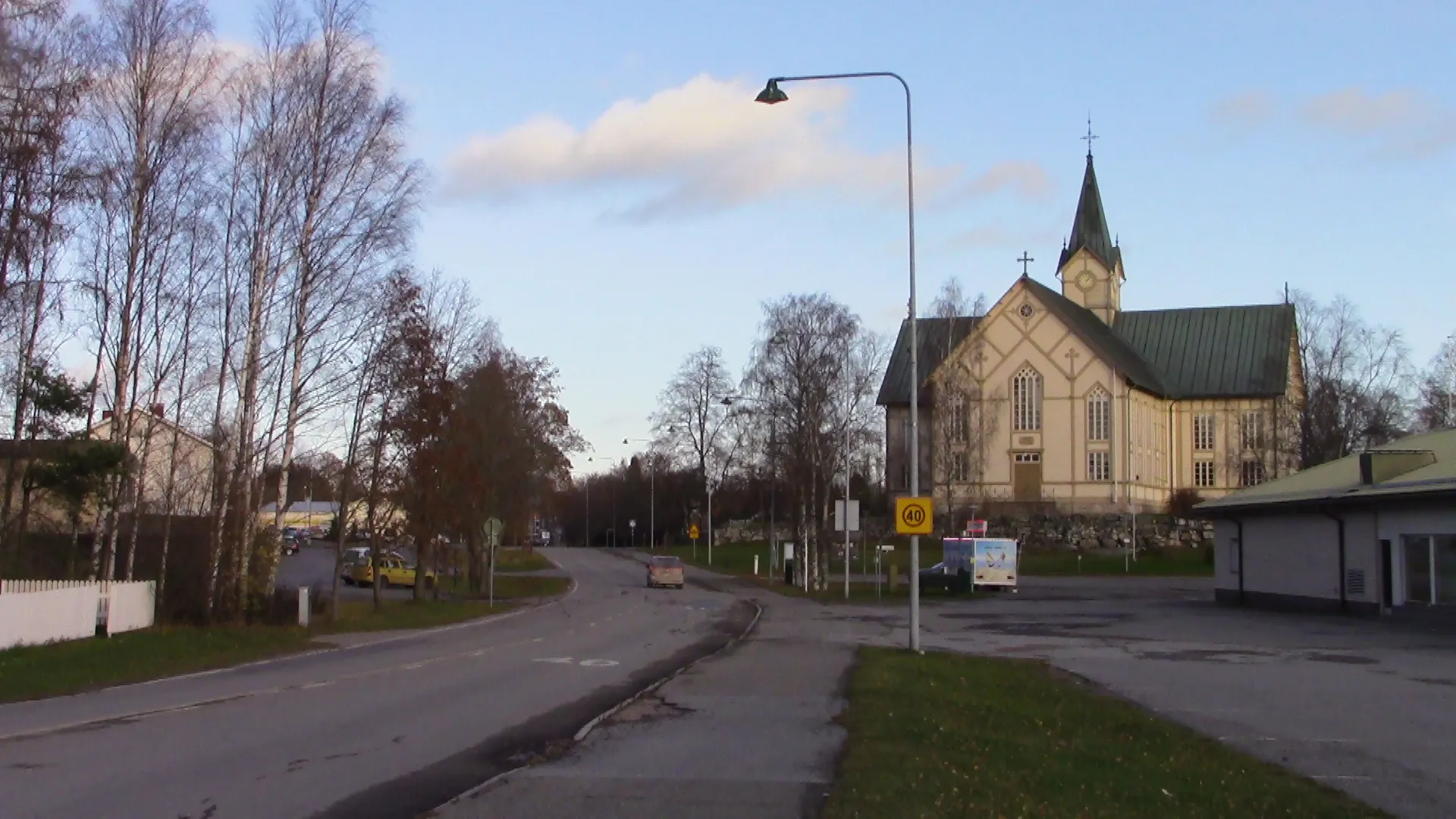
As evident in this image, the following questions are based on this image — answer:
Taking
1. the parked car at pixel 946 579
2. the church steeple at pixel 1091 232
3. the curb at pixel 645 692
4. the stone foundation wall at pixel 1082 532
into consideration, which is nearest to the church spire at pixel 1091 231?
the church steeple at pixel 1091 232

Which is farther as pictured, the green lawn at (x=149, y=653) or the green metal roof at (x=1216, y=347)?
the green metal roof at (x=1216, y=347)

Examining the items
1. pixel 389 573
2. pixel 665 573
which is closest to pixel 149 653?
pixel 389 573

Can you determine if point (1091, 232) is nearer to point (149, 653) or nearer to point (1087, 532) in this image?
point (1087, 532)

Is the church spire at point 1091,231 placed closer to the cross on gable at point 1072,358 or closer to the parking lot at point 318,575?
the cross on gable at point 1072,358

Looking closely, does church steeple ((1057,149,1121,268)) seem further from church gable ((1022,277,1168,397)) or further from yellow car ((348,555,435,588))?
yellow car ((348,555,435,588))

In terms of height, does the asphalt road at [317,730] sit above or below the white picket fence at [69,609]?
below

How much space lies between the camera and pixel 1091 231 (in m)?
91.9

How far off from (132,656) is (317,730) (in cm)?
1001

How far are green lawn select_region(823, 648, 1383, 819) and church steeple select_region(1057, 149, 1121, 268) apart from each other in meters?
78.1

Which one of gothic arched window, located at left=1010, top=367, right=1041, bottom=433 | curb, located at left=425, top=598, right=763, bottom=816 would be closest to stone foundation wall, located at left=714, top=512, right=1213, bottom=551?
gothic arched window, located at left=1010, top=367, right=1041, bottom=433

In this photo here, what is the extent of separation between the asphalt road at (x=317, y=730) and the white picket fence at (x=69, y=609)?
4.07 meters

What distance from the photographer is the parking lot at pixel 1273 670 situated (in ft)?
39.7

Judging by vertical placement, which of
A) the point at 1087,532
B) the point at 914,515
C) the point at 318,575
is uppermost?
the point at 1087,532

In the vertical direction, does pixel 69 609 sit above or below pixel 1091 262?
below
